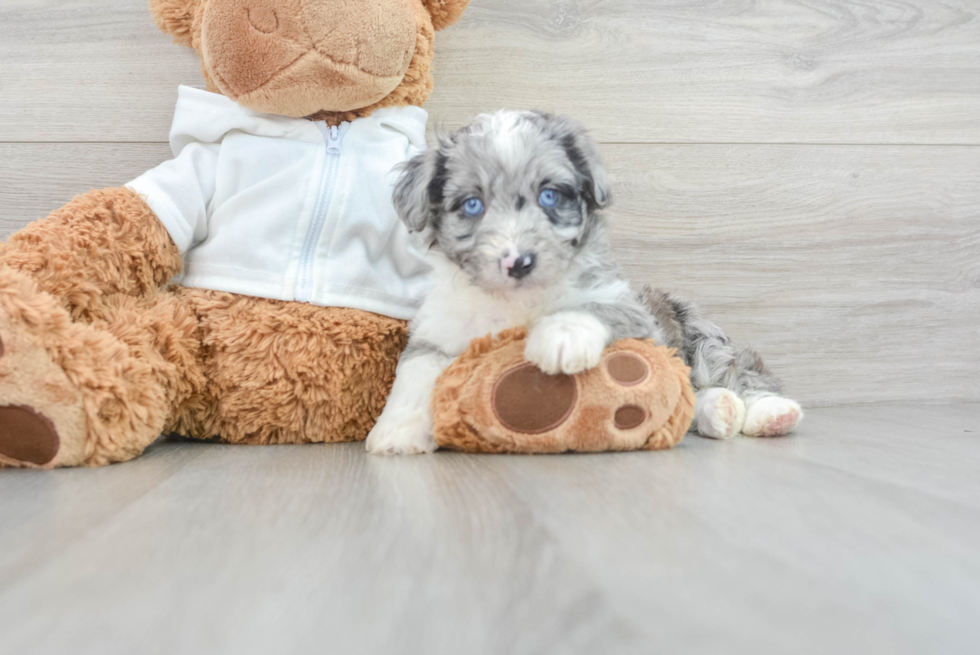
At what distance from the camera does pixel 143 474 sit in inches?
49.6

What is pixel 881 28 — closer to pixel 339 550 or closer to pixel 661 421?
pixel 661 421

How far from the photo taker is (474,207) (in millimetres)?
1467

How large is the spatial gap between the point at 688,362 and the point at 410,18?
1.08 metres

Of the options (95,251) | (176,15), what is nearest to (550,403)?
(95,251)

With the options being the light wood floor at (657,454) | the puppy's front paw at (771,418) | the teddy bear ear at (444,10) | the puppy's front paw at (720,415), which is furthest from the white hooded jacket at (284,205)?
the puppy's front paw at (771,418)

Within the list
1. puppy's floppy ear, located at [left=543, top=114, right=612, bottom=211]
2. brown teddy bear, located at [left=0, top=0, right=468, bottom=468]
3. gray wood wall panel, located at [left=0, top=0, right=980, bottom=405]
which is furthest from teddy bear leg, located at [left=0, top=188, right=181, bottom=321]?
puppy's floppy ear, located at [left=543, top=114, right=612, bottom=211]

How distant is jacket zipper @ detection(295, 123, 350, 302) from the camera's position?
1.67 meters

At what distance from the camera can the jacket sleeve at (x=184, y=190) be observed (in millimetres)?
1637

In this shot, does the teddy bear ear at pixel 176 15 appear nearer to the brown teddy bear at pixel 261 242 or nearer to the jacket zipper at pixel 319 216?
→ the brown teddy bear at pixel 261 242

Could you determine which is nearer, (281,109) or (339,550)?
(339,550)

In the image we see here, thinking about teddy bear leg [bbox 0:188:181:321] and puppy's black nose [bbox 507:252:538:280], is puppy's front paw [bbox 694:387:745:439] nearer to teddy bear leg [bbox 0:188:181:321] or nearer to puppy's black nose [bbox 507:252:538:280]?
puppy's black nose [bbox 507:252:538:280]

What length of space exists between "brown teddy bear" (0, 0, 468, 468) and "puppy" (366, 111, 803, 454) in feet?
0.61

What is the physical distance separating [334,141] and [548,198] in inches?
23.3

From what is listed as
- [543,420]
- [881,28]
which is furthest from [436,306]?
[881,28]
